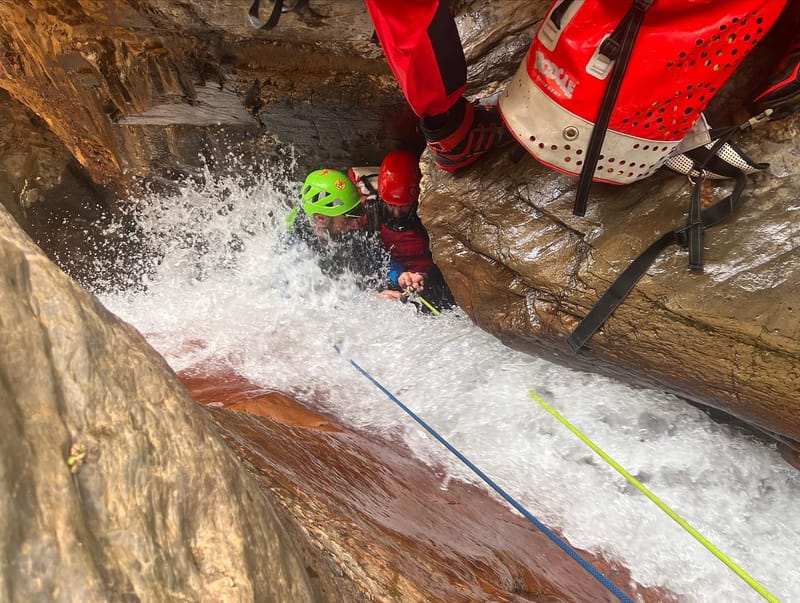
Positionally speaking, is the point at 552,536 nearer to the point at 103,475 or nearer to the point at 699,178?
the point at 699,178

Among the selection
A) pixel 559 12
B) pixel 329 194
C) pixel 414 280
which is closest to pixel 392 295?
pixel 414 280

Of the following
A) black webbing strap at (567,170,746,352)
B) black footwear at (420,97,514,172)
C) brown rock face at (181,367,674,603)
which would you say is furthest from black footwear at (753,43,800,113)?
brown rock face at (181,367,674,603)

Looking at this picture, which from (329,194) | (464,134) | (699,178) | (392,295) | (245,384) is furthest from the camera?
(392,295)

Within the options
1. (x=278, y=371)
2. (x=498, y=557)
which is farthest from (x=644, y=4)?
(x=278, y=371)

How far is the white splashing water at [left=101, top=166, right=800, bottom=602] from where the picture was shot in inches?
94.0

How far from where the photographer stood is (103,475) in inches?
32.8

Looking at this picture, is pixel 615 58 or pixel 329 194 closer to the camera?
pixel 615 58

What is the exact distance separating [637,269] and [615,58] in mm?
883

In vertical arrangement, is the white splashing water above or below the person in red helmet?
below

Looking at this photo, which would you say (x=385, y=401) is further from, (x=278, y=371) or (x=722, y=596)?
(x=722, y=596)

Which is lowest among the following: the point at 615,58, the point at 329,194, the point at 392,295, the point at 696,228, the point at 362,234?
the point at 392,295

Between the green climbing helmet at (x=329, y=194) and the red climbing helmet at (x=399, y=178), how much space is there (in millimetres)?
362

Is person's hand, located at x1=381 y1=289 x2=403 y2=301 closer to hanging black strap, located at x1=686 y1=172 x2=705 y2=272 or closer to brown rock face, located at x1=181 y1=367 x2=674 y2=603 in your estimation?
brown rock face, located at x1=181 y1=367 x2=674 y2=603

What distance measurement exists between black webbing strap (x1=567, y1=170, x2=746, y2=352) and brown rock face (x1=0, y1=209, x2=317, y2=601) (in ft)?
5.74
